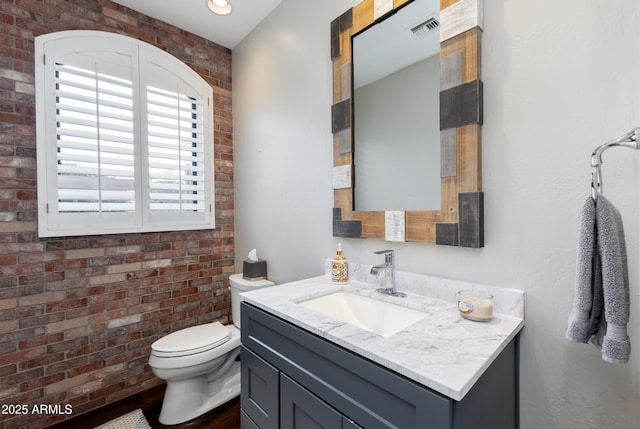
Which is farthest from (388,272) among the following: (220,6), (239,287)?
(220,6)

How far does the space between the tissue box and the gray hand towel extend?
1716 mm

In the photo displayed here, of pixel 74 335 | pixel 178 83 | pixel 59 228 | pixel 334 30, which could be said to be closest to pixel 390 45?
pixel 334 30

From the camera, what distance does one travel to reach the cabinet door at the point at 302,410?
0.88 meters

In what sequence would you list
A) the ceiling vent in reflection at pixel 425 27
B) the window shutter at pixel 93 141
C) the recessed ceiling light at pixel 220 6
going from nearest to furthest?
the ceiling vent in reflection at pixel 425 27
the window shutter at pixel 93 141
the recessed ceiling light at pixel 220 6

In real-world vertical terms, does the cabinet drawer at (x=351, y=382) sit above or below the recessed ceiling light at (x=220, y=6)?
below

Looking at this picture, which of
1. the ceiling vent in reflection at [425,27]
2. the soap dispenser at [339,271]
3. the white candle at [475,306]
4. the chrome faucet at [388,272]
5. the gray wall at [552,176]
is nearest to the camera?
the gray wall at [552,176]

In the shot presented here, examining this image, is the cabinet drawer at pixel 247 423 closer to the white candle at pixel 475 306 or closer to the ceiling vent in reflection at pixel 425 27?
the white candle at pixel 475 306

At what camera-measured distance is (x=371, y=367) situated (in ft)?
2.54

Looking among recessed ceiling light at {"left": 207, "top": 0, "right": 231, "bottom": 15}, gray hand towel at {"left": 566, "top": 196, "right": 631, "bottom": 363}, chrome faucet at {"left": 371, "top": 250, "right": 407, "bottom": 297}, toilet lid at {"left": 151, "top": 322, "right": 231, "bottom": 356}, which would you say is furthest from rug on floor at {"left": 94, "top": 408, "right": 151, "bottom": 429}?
recessed ceiling light at {"left": 207, "top": 0, "right": 231, "bottom": 15}

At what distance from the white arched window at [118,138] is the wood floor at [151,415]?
113cm

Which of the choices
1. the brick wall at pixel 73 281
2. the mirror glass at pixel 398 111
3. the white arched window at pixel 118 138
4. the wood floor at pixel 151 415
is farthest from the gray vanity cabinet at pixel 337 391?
the white arched window at pixel 118 138

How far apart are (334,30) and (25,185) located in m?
1.93

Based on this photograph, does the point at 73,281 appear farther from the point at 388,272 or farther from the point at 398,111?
the point at 398,111

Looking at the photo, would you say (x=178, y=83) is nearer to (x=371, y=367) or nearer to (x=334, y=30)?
(x=334, y=30)
